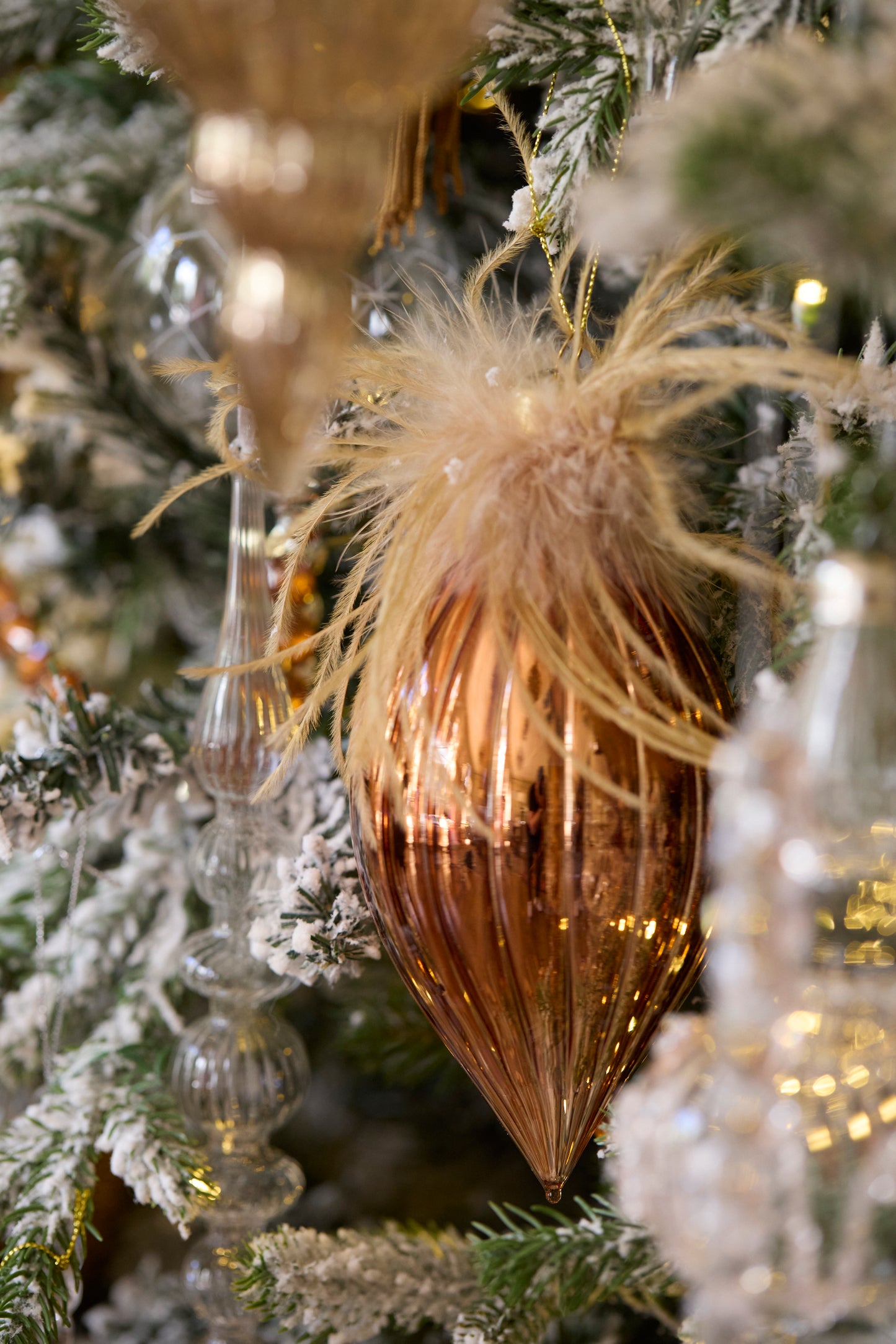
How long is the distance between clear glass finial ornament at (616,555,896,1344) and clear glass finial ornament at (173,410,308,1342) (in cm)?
23

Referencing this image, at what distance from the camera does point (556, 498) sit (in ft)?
0.94

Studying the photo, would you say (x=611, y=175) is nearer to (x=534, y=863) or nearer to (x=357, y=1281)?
(x=534, y=863)

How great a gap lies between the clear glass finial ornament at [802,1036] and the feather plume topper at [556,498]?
0.06 m

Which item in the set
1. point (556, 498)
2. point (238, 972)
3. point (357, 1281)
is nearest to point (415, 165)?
point (556, 498)

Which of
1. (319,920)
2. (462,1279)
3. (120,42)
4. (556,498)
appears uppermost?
(120,42)

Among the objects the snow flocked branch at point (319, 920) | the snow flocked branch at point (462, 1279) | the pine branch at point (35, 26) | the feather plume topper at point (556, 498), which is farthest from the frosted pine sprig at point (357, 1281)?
the pine branch at point (35, 26)

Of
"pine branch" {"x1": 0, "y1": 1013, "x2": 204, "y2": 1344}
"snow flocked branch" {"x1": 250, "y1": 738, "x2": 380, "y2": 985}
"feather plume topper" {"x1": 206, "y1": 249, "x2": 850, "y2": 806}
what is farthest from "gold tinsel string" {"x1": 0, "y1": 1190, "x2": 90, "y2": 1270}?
"feather plume topper" {"x1": 206, "y1": 249, "x2": 850, "y2": 806}

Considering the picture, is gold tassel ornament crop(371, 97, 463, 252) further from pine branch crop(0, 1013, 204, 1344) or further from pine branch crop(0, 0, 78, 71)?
pine branch crop(0, 1013, 204, 1344)

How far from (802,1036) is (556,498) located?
0.15 meters

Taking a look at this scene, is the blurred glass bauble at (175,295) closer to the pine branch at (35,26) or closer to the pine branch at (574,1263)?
the pine branch at (35,26)

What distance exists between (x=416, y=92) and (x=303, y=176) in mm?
47

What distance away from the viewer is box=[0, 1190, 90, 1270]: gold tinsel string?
40 centimetres

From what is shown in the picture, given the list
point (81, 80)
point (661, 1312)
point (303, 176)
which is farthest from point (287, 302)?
point (81, 80)

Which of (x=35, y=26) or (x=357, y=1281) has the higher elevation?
(x=35, y=26)
